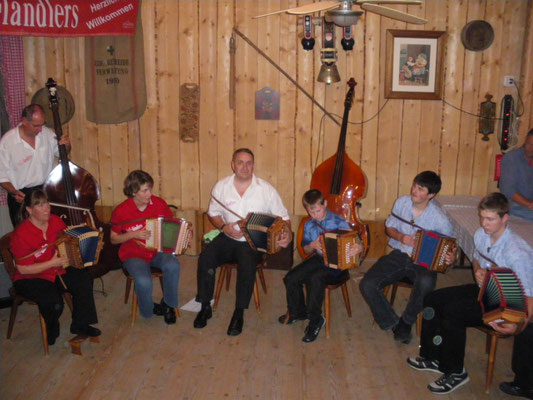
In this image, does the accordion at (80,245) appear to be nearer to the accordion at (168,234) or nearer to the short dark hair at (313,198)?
the accordion at (168,234)

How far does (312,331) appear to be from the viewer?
3932 mm

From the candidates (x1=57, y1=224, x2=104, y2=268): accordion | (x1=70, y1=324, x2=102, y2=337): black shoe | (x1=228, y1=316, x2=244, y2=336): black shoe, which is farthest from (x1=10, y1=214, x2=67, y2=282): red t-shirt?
(x1=228, y1=316, x2=244, y2=336): black shoe

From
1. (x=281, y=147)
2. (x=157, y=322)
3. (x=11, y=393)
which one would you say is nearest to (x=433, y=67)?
(x=281, y=147)

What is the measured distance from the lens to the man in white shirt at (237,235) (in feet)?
13.5

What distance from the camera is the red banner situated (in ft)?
15.9

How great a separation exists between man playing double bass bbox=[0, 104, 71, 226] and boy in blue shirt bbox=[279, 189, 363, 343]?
221 centimetres

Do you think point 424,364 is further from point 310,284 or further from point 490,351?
point 310,284

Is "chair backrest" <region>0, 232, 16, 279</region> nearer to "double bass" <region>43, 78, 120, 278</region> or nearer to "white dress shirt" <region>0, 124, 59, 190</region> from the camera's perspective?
"double bass" <region>43, 78, 120, 278</region>

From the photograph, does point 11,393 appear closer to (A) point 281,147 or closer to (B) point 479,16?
(A) point 281,147

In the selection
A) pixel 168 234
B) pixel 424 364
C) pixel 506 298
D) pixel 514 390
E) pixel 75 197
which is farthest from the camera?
pixel 75 197

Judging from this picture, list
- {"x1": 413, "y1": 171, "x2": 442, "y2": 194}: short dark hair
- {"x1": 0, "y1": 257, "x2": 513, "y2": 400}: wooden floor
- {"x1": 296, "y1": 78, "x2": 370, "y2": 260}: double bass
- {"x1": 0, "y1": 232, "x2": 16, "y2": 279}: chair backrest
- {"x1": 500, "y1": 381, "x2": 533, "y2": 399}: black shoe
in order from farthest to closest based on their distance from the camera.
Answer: {"x1": 296, "y1": 78, "x2": 370, "y2": 260}: double bass → {"x1": 413, "y1": 171, "x2": 442, "y2": 194}: short dark hair → {"x1": 0, "y1": 232, "x2": 16, "y2": 279}: chair backrest → {"x1": 0, "y1": 257, "x2": 513, "y2": 400}: wooden floor → {"x1": 500, "y1": 381, "x2": 533, "y2": 399}: black shoe

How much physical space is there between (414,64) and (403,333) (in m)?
2.59

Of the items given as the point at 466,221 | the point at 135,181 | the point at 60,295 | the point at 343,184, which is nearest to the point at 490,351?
the point at 466,221

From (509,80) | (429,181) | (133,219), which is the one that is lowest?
(133,219)
